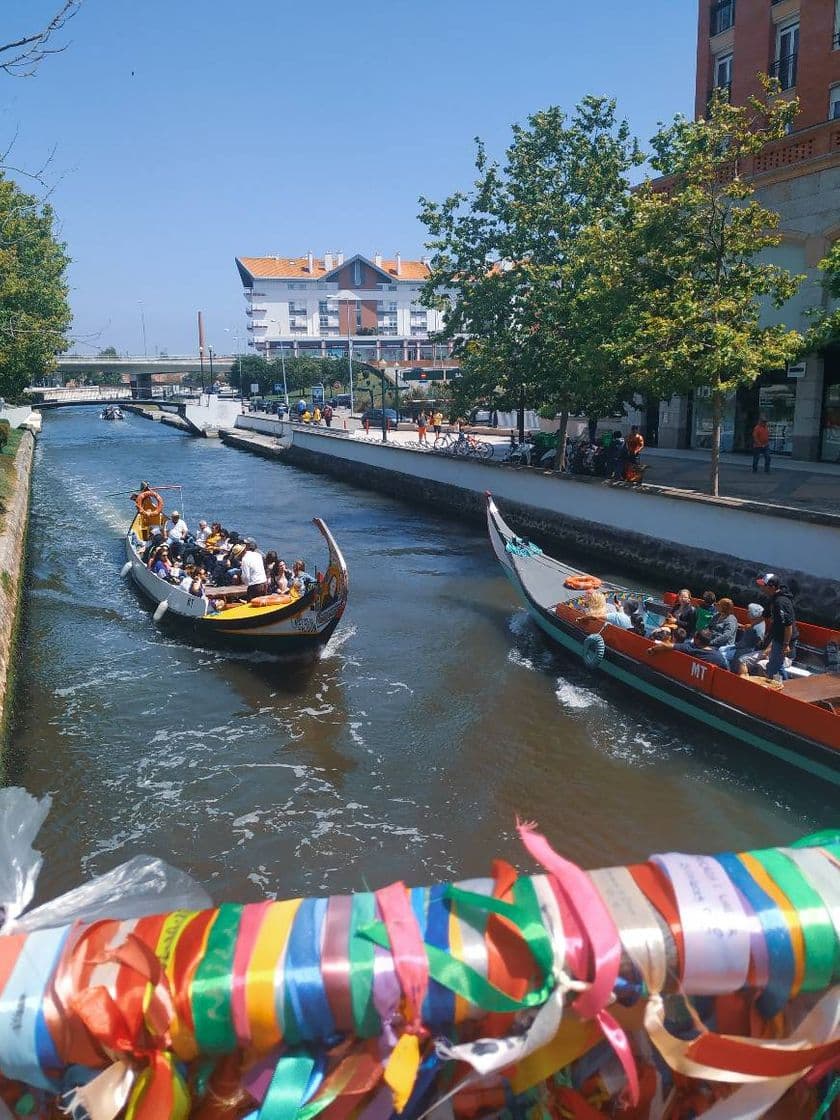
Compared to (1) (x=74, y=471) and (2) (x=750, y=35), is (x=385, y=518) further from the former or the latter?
(1) (x=74, y=471)

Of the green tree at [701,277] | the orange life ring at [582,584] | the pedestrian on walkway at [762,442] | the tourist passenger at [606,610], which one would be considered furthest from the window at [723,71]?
the tourist passenger at [606,610]

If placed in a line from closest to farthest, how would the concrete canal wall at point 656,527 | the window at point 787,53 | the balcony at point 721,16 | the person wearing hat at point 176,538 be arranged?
the concrete canal wall at point 656,527 < the person wearing hat at point 176,538 < the window at point 787,53 < the balcony at point 721,16

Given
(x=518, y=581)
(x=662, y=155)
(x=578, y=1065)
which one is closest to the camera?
(x=578, y=1065)

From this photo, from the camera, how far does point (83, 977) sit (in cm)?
337

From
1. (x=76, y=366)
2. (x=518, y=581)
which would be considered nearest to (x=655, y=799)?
(x=518, y=581)

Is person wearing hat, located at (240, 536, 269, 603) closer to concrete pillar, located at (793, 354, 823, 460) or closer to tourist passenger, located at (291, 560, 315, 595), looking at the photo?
tourist passenger, located at (291, 560, 315, 595)

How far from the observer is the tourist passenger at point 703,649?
1168 centimetres

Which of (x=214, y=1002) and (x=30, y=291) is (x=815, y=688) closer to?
(x=214, y=1002)

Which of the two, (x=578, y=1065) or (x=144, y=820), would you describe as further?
(x=144, y=820)

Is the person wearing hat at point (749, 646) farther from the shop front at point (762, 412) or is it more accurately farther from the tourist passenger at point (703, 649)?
the shop front at point (762, 412)

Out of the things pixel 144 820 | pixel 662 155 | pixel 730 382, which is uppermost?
pixel 662 155

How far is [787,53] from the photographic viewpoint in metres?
25.1

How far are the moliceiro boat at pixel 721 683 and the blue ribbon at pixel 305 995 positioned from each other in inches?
323

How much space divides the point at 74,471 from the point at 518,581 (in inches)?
1386
